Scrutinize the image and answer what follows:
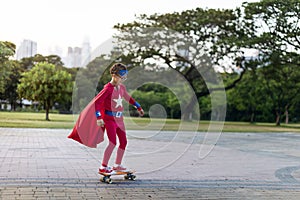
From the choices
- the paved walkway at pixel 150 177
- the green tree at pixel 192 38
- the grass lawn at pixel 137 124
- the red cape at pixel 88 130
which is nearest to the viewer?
the paved walkway at pixel 150 177

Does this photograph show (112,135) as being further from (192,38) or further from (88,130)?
(192,38)

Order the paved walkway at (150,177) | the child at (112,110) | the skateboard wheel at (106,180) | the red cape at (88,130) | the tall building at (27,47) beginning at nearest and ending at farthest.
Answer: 1. the paved walkway at (150,177)
2. the skateboard wheel at (106,180)
3. the child at (112,110)
4. the red cape at (88,130)
5. the tall building at (27,47)

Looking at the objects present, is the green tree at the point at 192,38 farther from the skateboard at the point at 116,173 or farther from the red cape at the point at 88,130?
the skateboard at the point at 116,173

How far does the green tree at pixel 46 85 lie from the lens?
89.5 ft

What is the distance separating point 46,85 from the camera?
27.3 metres

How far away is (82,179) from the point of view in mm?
6305

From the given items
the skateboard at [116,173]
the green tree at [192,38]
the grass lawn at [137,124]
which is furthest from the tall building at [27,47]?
the skateboard at [116,173]

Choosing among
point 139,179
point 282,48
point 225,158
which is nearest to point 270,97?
point 282,48

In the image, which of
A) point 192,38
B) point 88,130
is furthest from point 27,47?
point 88,130

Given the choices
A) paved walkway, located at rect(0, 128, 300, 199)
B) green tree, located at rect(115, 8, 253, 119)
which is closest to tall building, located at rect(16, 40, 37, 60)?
green tree, located at rect(115, 8, 253, 119)

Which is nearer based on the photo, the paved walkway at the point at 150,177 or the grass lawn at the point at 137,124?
the paved walkway at the point at 150,177

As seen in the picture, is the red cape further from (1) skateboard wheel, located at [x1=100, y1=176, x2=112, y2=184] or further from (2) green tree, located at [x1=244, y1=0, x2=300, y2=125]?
(2) green tree, located at [x1=244, y1=0, x2=300, y2=125]

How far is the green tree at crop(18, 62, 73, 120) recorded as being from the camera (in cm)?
2727

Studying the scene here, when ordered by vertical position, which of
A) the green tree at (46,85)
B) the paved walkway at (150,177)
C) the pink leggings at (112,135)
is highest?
the green tree at (46,85)
